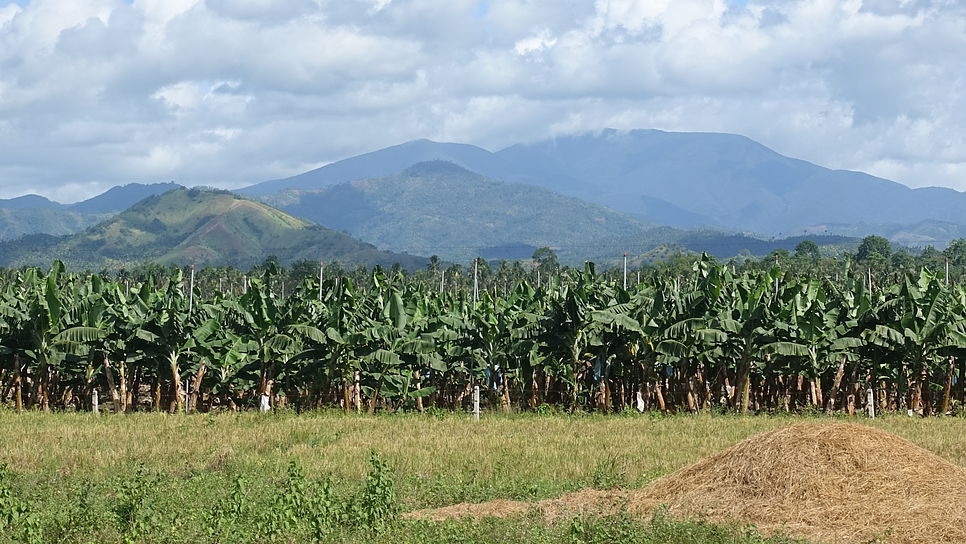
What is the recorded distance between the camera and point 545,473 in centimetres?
1950

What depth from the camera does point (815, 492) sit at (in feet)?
50.3

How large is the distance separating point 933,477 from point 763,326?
1546 centimetres

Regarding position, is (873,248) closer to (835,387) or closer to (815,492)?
(835,387)

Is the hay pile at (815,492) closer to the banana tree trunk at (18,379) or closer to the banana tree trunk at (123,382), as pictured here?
the banana tree trunk at (123,382)

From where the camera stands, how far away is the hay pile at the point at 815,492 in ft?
47.5

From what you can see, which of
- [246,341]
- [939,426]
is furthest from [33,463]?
[939,426]

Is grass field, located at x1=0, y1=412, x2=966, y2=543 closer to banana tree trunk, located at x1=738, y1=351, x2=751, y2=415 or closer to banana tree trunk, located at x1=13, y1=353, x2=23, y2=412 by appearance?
banana tree trunk, located at x1=738, y1=351, x2=751, y2=415

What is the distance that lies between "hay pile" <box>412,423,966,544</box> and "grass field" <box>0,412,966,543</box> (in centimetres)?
91

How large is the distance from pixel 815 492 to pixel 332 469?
28.7 feet

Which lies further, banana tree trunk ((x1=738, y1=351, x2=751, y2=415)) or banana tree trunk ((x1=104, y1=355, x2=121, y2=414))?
banana tree trunk ((x1=104, y1=355, x2=121, y2=414))

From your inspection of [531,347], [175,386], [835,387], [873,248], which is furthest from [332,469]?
[873,248]

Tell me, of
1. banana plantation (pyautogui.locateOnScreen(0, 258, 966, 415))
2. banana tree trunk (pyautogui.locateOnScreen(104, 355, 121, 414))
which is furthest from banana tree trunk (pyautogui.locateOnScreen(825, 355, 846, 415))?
banana tree trunk (pyautogui.locateOnScreen(104, 355, 121, 414))

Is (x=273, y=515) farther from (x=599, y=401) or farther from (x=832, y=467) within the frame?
(x=599, y=401)

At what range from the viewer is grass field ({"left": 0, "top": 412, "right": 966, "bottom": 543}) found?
13.9 meters
